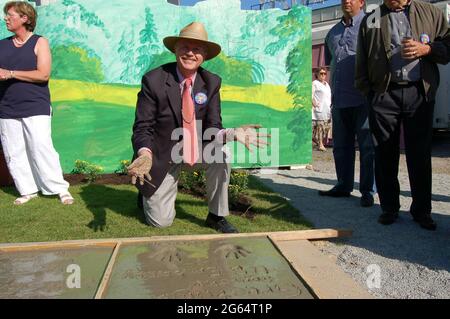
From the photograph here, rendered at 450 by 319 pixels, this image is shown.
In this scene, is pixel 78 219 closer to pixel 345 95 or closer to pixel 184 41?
pixel 184 41

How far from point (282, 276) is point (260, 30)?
17.1 feet

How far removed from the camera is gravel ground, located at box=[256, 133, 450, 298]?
2809 mm

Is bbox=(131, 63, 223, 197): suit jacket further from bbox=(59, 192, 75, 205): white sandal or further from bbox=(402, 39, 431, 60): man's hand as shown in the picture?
bbox=(402, 39, 431, 60): man's hand

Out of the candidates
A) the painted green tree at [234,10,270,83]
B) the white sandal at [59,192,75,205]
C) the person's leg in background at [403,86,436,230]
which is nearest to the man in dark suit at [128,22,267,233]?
the white sandal at [59,192,75,205]

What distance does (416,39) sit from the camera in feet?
12.5

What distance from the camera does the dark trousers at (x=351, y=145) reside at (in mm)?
4957

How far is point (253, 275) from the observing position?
107 inches

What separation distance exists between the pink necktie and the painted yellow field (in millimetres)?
3055

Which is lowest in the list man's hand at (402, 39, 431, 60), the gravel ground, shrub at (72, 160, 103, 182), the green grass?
the gravel ground

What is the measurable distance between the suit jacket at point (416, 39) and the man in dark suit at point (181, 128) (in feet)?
4.45

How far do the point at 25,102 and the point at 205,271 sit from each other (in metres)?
3.13

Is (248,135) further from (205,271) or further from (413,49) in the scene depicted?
(413,49)
